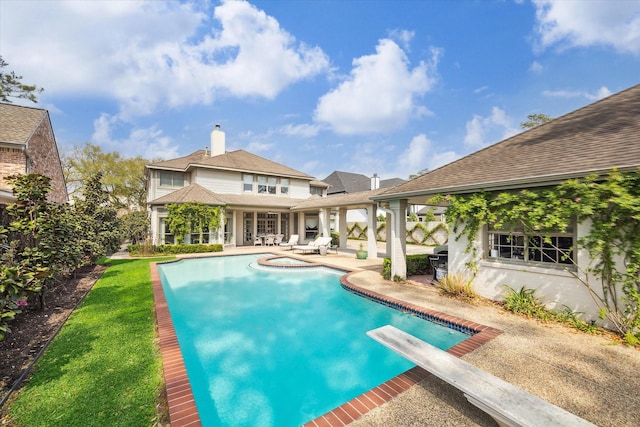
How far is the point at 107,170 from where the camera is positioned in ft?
108

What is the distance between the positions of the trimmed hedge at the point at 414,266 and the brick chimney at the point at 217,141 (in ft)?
65.8

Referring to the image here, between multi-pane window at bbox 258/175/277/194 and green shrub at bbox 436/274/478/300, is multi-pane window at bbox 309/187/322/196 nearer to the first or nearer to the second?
multi-pane window at bbox 258/175/277/194

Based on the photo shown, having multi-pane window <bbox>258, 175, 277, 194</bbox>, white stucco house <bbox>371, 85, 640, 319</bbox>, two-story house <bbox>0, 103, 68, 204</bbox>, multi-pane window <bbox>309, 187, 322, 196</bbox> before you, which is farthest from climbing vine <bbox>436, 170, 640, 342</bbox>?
multi-pane window <bbox>309, 187, 322, 196</bbox>

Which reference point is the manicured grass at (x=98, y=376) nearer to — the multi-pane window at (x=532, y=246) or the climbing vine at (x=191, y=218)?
the multi-pane window at (x=532, y=246)

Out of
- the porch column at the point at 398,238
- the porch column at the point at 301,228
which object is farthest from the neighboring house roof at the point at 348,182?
the porch column at the point at 398,238

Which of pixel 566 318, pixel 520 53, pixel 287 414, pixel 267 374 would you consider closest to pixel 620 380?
pixel 566 318

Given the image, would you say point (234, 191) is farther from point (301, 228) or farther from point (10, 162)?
point (10, 162)

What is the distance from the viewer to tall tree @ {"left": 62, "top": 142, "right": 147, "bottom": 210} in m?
32.1

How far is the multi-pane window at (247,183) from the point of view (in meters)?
23.1

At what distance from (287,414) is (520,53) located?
68.1 feet

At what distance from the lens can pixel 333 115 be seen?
2277 cm

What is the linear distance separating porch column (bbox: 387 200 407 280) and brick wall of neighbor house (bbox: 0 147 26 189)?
15951 mm

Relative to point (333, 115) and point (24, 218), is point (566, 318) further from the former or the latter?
point (333, 115)

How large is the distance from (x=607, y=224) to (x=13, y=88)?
33441mm
